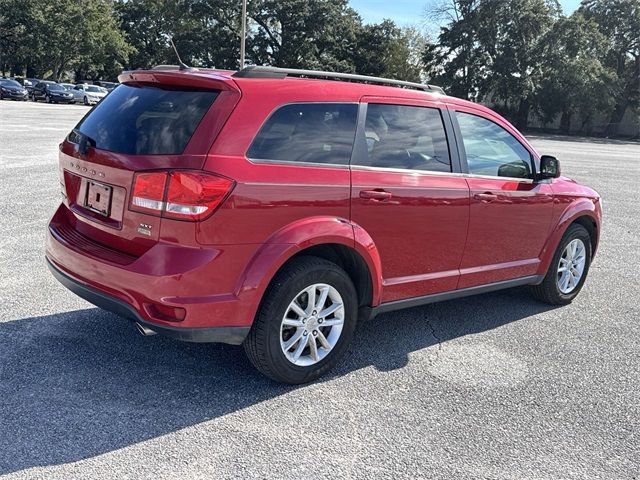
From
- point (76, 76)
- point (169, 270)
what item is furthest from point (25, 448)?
point (76, 76)

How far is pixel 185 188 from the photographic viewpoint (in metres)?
3.12

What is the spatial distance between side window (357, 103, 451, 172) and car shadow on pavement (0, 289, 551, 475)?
1352mm

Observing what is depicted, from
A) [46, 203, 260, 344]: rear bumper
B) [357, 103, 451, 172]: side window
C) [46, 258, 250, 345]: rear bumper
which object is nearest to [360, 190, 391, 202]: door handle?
[357, 103, 451, 172]: side window

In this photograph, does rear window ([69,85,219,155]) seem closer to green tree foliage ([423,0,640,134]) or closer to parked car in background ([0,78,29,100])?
parked car in background ([0,78,29,100])

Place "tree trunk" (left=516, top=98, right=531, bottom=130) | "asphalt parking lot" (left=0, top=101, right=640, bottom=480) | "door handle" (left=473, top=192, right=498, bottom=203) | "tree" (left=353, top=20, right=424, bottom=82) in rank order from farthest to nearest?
"tree" (left=353, top=20, right=424, bottom=82)
"tree trunk" (left=516, top=98, right=531, bottom=130)
"door handle" (left=473, top=192, right=498, bottom=203)
"asphalt parking lot" (left=0, top=101, right=640, bottom=480)

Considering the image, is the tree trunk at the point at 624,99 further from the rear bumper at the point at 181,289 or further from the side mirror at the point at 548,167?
the rear bumper at the point at 181,289

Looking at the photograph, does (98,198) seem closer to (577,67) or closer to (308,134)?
(308,134)

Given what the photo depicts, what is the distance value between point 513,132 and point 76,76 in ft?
270

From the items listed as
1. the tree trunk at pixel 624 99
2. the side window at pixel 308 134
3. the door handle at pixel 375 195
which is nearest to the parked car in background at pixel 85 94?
the side window at pixel 308 134

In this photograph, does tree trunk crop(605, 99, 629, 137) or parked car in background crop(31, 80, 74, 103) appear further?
tree trunk crop(605, 99, 629, 137)

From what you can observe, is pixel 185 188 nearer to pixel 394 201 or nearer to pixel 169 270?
pixel 169 270

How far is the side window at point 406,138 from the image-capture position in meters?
3.93

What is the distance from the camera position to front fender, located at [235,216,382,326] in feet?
10.8

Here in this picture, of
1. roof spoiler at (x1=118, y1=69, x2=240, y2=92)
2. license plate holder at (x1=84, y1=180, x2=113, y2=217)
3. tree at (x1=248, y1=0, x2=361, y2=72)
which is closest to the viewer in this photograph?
roof spoiler at (x1=118, y1=69, x2=240, y2=92)
